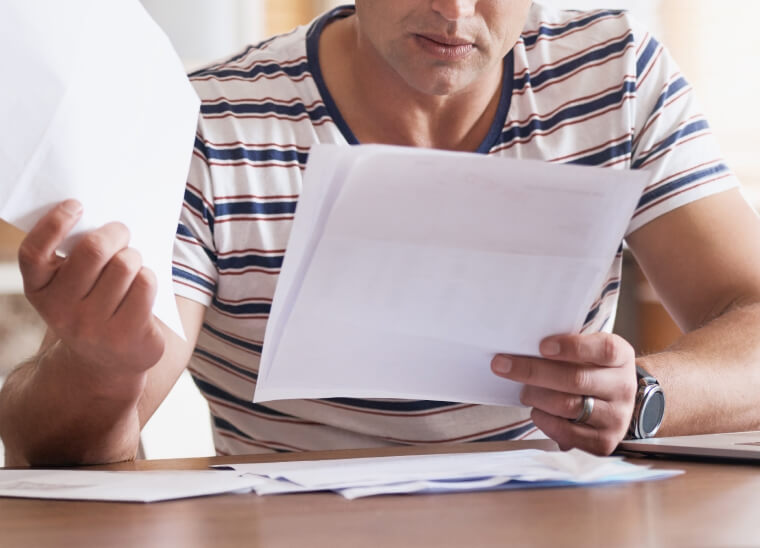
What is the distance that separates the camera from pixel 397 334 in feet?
2.62

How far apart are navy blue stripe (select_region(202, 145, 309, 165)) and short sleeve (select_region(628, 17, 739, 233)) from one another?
0.43m

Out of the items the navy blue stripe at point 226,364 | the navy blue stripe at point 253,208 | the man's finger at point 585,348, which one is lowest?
the navy blue stripe at point 226,364

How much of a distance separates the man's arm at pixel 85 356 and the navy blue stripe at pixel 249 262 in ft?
0.50

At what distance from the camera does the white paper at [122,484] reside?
2.10ft

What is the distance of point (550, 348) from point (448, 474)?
0.57ft

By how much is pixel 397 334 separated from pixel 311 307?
81mm

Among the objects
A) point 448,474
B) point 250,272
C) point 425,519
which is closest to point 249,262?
point 250,272

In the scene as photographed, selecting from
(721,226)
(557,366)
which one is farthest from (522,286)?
(721,226)

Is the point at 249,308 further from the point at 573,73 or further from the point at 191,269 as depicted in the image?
the point at 573,73

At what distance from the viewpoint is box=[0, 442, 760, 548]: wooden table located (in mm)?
507

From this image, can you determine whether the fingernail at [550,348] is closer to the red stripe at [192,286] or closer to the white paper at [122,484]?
the white paper at [122,484]

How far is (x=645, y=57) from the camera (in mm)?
1311

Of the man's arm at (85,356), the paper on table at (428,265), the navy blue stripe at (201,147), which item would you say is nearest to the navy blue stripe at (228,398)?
the man's arm at (85,356)

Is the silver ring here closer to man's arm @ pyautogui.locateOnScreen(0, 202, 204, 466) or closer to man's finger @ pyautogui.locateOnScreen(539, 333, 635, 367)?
man's finger @ pyautogui.locateOnScreen(539, 333, 635, 367)
